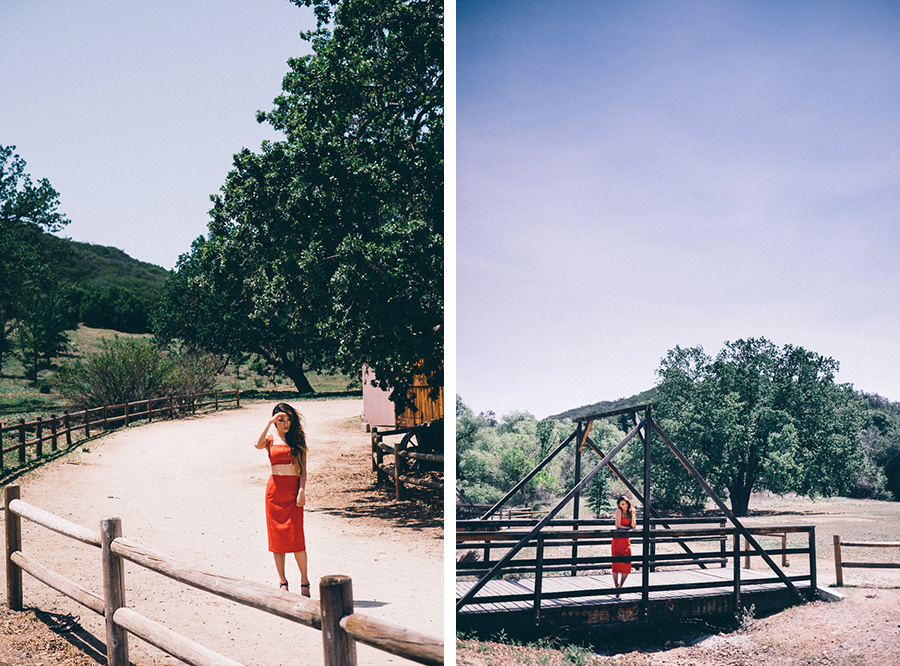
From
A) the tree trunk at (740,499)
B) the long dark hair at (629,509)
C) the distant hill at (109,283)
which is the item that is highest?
the distant hill at (109,283)

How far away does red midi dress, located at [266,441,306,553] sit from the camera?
3562 mm

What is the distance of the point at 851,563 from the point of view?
7.74ft

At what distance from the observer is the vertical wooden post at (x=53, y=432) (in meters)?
5.46

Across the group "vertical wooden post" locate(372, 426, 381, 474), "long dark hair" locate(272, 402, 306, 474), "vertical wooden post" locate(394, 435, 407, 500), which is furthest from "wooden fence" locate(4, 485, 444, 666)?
"vertical wooden post" locate(372, 426, 381, 474)

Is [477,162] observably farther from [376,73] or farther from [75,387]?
[75,387]

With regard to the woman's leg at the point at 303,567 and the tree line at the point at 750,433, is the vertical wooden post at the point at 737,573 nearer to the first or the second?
the tree line at the point at 750,433

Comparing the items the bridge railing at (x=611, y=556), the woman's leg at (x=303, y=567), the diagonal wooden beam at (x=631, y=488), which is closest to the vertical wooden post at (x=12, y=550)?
the woman's leg at (x=303, y=567)

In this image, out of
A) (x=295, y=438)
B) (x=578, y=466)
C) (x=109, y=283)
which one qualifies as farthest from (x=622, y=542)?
(x=109, y=283)

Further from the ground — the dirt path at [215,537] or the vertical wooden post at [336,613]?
the vertical wooden post at [336,613]

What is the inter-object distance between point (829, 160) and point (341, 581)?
2432 millimetres

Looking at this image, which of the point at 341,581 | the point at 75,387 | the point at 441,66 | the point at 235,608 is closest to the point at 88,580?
the point at 235,608

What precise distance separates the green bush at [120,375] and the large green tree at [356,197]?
47.1 inches

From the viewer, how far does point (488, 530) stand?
2961 millimetres

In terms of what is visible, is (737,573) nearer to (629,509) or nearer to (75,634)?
(629,509)
